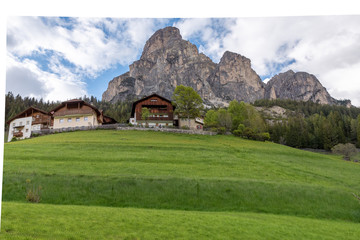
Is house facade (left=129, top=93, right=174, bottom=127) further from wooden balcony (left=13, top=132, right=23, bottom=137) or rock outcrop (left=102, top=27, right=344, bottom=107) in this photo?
rock outcrop (left=102, top=27, right=344, bottom=107)

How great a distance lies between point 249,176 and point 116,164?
35.0ft

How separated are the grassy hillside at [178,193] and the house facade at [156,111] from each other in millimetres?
27130

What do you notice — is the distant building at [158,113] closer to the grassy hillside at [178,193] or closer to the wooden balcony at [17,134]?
the wooden balcony at [17,134]

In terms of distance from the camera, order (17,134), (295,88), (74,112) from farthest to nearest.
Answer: (295,88) → (74,112) → (17,134)

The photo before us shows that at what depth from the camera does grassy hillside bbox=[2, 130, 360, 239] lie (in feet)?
27.4

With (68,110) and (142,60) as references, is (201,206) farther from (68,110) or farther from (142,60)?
(142,60)

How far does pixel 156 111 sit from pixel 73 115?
17.2m

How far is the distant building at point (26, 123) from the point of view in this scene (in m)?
36.7

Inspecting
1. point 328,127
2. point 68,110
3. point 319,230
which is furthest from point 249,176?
point 328,127

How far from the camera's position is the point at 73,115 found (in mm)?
42625

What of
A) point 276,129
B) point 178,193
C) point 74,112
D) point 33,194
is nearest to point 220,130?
point 178,193

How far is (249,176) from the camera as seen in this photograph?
16.1m

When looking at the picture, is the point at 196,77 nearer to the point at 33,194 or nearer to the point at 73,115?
the point at 73,115

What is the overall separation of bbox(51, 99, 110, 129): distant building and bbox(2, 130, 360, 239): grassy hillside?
24.0 m
